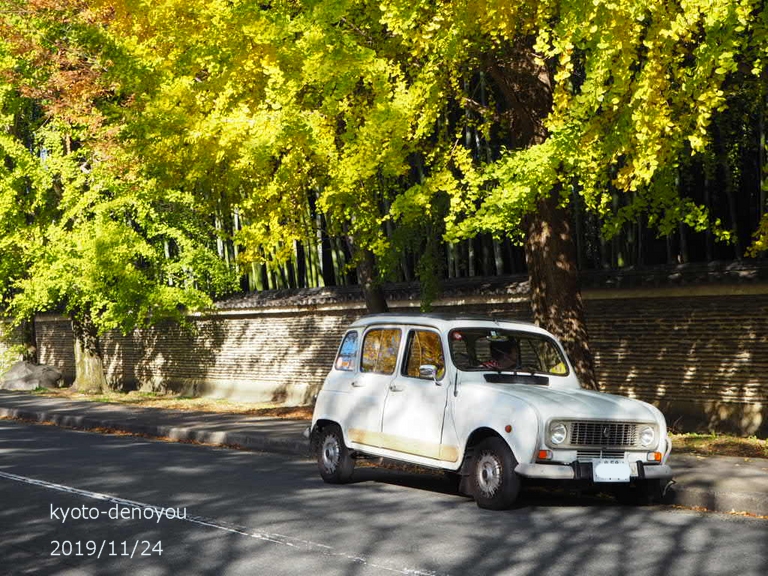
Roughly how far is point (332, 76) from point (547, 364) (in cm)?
551

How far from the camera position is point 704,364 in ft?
51.8

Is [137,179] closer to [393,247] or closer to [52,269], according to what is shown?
[52,269]

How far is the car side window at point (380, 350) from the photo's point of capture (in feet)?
37.5

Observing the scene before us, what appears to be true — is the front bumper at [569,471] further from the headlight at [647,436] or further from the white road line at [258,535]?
the white road line at [258,535]

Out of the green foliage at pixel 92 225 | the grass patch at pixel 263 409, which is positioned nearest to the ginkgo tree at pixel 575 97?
the grass patch at pixel 263 409

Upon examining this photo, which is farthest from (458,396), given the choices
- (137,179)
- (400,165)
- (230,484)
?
(137,179)

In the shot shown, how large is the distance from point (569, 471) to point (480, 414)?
Answer: 0.95 meters

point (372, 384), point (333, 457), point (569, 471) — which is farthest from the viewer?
point (333, 457)

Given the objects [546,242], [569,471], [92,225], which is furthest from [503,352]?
[92,225]

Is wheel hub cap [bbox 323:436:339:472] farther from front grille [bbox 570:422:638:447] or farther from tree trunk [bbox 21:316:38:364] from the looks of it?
tree trunk [bbox 21:316:38:364]

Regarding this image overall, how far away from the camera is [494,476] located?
970 cm

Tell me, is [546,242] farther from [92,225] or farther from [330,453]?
[92,225]

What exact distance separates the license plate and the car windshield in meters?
1.56

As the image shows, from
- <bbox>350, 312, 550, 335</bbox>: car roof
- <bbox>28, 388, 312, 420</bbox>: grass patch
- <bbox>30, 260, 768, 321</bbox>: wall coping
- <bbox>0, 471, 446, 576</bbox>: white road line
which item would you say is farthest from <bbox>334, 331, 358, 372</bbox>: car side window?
<bbox>28, 388, 312, 420</bbox>: grass patch
